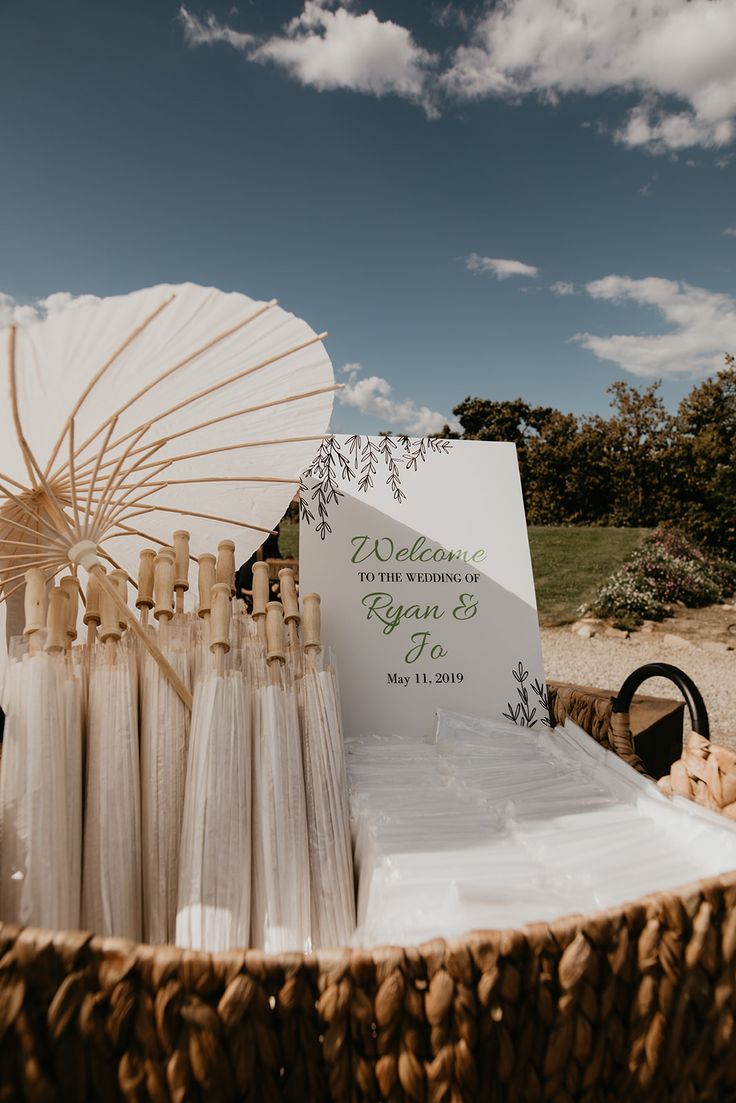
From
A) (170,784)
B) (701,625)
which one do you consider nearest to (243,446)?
(170,784)

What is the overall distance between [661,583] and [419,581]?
8.61 m

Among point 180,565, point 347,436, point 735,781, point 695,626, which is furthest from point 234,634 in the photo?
point 695,626

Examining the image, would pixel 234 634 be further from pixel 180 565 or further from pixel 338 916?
pixel 338 916

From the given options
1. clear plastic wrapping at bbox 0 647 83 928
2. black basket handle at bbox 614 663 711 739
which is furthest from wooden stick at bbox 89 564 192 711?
Answer: black basket handle at bbox 614 663 711 739

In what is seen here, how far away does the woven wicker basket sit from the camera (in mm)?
475

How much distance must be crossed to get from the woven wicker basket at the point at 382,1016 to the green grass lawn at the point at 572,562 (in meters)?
7.90

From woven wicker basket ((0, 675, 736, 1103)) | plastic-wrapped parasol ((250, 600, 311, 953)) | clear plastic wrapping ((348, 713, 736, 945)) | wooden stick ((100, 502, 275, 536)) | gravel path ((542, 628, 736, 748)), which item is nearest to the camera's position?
woven wicker basket ((0, 675, 736, 1103))

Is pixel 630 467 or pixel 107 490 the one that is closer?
pixel 107 490

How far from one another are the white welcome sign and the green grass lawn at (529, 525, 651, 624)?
6.93 meters

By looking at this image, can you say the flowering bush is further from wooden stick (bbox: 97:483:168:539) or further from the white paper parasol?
wooden stick (bbox: 97:483:168:539)

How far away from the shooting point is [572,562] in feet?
34.1

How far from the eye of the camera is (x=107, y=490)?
3.59ft

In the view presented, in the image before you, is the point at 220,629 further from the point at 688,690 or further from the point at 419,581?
the point at 688,690

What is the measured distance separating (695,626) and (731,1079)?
846cm
